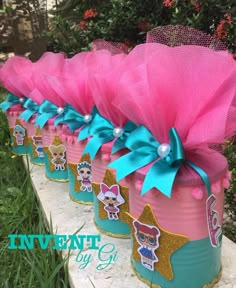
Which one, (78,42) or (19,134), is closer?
(19,134)

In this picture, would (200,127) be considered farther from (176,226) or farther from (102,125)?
(102,125)

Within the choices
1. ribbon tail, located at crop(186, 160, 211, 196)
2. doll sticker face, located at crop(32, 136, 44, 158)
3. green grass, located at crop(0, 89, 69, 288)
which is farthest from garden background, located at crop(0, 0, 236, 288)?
ribbon tail, located at crop(186, 160, 211, 196)

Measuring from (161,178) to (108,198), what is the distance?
0.31 m

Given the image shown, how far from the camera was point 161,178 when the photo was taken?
0.69 m

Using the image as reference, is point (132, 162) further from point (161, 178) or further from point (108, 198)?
point (108, 198)

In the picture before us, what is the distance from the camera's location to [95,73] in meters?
0.91

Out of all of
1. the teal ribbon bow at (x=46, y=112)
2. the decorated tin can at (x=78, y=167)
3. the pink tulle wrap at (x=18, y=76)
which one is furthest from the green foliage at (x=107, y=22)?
the decorated tin can at (x=78, y=167)

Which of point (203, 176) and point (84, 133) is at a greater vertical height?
point (203, 176)

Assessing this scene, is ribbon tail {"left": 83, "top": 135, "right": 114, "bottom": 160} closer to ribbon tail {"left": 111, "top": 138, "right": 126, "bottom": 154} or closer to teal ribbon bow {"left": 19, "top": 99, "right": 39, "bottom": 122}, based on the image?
ribbon tail {"left": 111, "top": 138, "right": 126, "bottom": 154}

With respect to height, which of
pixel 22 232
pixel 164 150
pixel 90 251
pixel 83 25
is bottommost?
pixel 22 232

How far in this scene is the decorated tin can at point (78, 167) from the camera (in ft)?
3.70

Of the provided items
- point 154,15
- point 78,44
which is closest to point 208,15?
point 154,15

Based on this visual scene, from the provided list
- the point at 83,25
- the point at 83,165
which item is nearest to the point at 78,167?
the point at 83,165

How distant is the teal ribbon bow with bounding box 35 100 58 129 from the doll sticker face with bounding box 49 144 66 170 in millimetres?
85
